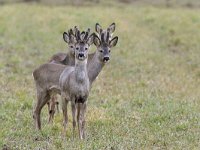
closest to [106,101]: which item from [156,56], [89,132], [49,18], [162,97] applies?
[162,97]

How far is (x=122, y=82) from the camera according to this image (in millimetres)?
18484

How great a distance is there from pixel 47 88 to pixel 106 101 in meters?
3.54

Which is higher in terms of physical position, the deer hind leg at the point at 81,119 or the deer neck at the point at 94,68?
the deer neck at the point at 94,68

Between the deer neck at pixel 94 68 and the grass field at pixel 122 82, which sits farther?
the deer neck at pixel 94 68

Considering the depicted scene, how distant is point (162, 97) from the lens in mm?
16031

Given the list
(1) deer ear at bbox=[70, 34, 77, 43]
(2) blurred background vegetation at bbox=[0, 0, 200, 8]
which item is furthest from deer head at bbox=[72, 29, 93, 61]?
(2) blurred background vegetation at bbox=[0, 0, 200, 8]

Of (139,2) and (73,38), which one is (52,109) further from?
(139,2)

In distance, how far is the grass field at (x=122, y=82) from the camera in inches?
450

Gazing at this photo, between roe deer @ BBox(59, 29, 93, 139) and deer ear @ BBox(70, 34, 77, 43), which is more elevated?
deer ear @ BBox(70, 34, 77, 43)

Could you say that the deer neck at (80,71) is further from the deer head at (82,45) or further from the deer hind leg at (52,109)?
the deer hind leg at (52,109)

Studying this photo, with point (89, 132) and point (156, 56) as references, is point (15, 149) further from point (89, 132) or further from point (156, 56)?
point (156, 56)

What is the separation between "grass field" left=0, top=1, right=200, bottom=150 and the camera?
37.5ft

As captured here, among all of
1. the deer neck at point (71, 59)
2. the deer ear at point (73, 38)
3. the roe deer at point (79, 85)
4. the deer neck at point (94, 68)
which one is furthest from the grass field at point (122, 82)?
the deer ear at point (73, 38)

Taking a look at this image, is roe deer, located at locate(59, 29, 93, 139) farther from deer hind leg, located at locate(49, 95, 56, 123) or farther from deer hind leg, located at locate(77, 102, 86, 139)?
deer hind leg, located at locate(49, 95, 56, 123)
